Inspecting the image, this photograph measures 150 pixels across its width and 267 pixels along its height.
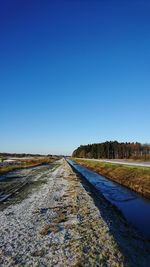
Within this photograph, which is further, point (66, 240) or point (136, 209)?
point (136, 209)

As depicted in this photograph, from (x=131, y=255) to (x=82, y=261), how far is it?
1.78 m

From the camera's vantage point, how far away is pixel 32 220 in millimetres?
13719

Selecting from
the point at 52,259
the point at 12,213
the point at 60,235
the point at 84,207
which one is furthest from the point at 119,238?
the point at 12,213

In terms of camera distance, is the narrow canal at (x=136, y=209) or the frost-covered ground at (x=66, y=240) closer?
the frost-covered ground at (x=66, y=240)

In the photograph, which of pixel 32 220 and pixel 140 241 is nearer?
pixel 140 241

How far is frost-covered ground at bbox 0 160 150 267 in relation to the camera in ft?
27.9

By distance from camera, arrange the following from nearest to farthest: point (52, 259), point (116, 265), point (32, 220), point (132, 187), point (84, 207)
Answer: point (116, 265)
point (52, 259)
point (32, 220)
point (84, 207)
point (132, 187)

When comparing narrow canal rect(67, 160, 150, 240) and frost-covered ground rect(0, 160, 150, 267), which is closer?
frost-covered ground rect(0, 160, 150, 267)

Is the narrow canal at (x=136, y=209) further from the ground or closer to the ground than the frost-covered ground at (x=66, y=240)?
closer to the ground

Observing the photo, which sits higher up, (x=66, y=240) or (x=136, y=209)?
(x=66, y=240)

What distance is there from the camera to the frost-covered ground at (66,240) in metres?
8.49

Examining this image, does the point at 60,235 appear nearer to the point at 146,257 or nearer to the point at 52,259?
the point at 52,259

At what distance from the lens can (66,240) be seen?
33.8 feet

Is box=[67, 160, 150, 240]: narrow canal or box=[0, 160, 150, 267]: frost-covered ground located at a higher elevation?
box=[0, 160, 150, 267]: frost-covered ground
